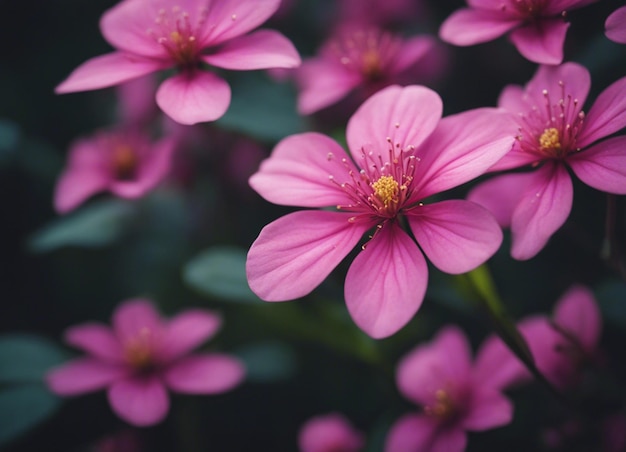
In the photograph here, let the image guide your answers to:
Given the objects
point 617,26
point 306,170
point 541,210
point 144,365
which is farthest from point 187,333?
point 617,26

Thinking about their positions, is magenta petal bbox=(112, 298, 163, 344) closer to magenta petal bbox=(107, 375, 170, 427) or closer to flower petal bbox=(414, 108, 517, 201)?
magenta petal bbox=(107, 375, 170, 427)

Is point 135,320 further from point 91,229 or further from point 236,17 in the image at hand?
point 236,17

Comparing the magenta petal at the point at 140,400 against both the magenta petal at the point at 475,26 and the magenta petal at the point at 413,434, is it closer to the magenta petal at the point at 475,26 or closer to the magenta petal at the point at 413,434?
the magenta petal at the point at 413,434

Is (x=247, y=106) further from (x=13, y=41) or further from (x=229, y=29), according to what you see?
(x=13, y=41)

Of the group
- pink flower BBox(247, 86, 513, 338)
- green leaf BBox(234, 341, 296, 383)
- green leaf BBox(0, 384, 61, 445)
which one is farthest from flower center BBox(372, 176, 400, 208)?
green leaf BBox(0, 384, 61, 445)

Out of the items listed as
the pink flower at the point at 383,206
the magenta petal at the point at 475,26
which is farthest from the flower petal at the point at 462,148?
the magenta petal at the point at 475,26

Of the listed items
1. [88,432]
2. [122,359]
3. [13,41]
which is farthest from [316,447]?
[13,41]
